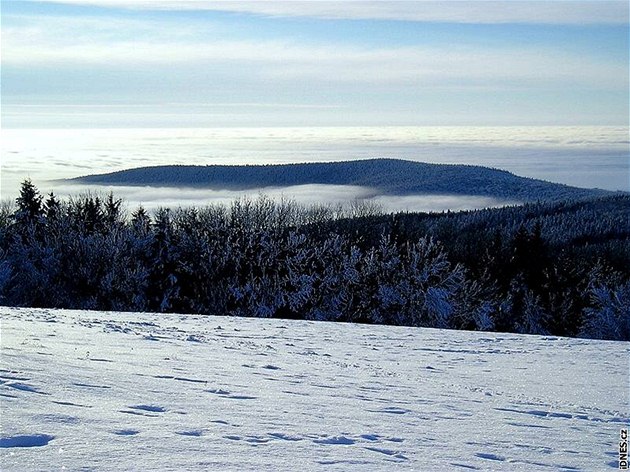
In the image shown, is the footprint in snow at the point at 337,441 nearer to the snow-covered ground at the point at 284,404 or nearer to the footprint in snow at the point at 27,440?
the snow-covered ground at the point at 284,404

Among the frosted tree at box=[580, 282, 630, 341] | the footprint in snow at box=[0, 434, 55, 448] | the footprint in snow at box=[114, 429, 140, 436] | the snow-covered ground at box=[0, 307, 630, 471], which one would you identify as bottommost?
the frosted tree at box=[580, 282, 630, 341]

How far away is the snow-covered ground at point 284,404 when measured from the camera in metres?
6.91

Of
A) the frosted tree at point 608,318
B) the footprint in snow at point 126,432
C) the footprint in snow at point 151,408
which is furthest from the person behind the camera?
the frosted tree at point 608,318

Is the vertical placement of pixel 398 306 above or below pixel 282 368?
below

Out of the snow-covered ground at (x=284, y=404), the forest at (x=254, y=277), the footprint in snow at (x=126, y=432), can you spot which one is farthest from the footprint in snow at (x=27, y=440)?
the forest at (x=254, y=277)

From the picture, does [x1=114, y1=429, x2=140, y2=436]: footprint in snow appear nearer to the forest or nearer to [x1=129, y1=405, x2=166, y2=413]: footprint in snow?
[x1=129, y1=405, x2=166, y2=413]: footprint in snow

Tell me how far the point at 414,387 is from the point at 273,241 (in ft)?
128

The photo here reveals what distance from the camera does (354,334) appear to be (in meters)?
22.8

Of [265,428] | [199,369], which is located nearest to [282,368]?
[199,369]

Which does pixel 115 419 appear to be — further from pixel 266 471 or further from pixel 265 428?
pixel 266 471

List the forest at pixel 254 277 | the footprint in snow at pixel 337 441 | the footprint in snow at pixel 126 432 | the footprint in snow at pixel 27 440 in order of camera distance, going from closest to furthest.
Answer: the footprint in snow at pixel 27 440 → the footprint in snow at pixel 126 432 → the footprint in snow at pixel 337 441 → the forest at pixel 254 277

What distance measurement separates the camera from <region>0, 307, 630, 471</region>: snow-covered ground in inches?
272

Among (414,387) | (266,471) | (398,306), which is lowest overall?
(398,306)

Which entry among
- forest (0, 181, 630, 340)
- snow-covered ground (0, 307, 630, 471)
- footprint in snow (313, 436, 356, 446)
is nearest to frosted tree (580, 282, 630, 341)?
forest (0, 181, 630, 340)
